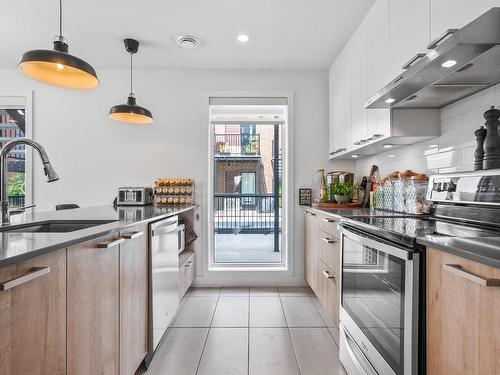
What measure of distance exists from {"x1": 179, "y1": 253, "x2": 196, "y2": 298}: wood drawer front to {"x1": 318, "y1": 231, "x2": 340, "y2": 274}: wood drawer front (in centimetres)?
125

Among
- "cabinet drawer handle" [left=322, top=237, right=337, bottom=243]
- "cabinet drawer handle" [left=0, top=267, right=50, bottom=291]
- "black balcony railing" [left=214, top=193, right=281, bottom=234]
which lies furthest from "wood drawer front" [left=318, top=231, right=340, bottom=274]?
"cabinet drawer handle" [left=0, top=267, right=50, bottom=291]

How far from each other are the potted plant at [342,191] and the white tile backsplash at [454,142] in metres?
0.64

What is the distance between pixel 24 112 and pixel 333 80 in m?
3.68

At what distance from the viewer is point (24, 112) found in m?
3.61

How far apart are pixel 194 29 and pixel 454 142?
2219mm

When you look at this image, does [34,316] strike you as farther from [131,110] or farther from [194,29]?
[194,29]

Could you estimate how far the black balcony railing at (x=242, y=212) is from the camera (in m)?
3.80

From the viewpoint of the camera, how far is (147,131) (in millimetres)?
3492

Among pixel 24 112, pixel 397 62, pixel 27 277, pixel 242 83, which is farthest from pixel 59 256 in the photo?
pixel 24 112

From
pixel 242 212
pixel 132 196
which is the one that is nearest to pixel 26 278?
pixel 132 196

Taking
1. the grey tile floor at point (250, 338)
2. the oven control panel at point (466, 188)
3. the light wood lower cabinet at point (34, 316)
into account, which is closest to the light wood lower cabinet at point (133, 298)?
the grey tile floor at point (250, 338)

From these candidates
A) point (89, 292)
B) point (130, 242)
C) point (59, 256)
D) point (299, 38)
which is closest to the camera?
point (59, 256)

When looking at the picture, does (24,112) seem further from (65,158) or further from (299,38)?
(299,38)

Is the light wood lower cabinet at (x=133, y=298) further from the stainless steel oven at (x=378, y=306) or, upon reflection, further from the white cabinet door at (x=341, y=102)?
the white cabinet door at (x=341, y=102)
